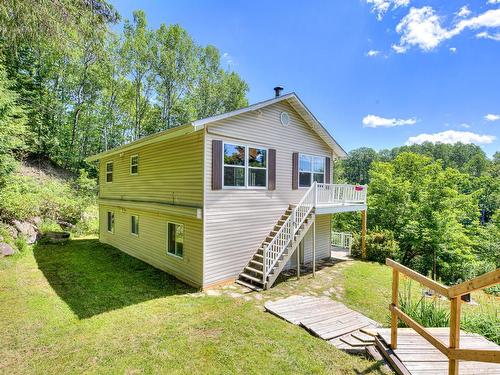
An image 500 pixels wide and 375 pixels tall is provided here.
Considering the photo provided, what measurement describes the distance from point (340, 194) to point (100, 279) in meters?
9.82

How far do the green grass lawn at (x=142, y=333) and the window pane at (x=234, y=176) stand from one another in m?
3.60

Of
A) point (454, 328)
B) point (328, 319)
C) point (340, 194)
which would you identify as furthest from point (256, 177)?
point (454, 328)

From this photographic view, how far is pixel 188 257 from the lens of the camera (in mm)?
8445

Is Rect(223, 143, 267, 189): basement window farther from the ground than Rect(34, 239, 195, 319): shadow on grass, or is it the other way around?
Rect(223, 143, 267, 189): basement window

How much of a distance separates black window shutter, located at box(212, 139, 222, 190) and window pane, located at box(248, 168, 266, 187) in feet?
4.77

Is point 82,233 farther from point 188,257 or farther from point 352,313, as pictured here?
point 352,313

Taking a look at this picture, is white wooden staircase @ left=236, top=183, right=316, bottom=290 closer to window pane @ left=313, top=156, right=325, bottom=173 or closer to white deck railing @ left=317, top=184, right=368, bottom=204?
white deck railing @ left=317, top=184, right=368, bottom=204

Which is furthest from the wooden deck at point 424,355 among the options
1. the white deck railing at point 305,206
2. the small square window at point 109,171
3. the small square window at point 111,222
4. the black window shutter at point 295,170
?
the small square window at point 109,171

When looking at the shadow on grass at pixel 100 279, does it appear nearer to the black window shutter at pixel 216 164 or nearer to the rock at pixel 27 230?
the rock at pixel 27 230

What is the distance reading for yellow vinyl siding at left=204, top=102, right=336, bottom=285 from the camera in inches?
319

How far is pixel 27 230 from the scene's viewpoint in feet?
42.4

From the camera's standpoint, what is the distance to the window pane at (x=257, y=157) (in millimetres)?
9344

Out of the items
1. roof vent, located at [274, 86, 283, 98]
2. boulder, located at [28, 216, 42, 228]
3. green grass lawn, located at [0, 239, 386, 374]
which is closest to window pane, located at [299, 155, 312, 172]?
roof vent, located at [274, 86, 283, 98]

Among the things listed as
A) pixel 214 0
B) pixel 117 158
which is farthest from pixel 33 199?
pixel 214 0
